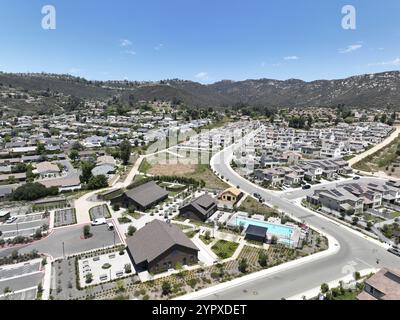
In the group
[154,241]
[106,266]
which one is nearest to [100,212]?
[106,266]

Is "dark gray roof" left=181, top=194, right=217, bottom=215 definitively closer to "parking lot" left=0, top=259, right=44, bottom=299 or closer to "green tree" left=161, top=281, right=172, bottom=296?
"green tree" left=161, top=281, right=172, bottom=296

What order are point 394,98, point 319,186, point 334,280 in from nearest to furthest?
point 334,280, point 319,186, point 394,98

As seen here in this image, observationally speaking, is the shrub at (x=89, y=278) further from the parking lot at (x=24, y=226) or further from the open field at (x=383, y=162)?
the open field at (x=383, y=162)

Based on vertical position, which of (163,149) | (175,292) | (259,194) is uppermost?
(163,149)

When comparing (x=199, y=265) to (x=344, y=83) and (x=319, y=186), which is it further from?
(x=344, y=83)

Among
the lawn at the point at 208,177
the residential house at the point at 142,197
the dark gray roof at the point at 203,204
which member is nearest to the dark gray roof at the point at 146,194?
the residential house at the point at 142,197

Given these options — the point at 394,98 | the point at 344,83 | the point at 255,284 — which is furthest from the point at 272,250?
the point at 344,83
